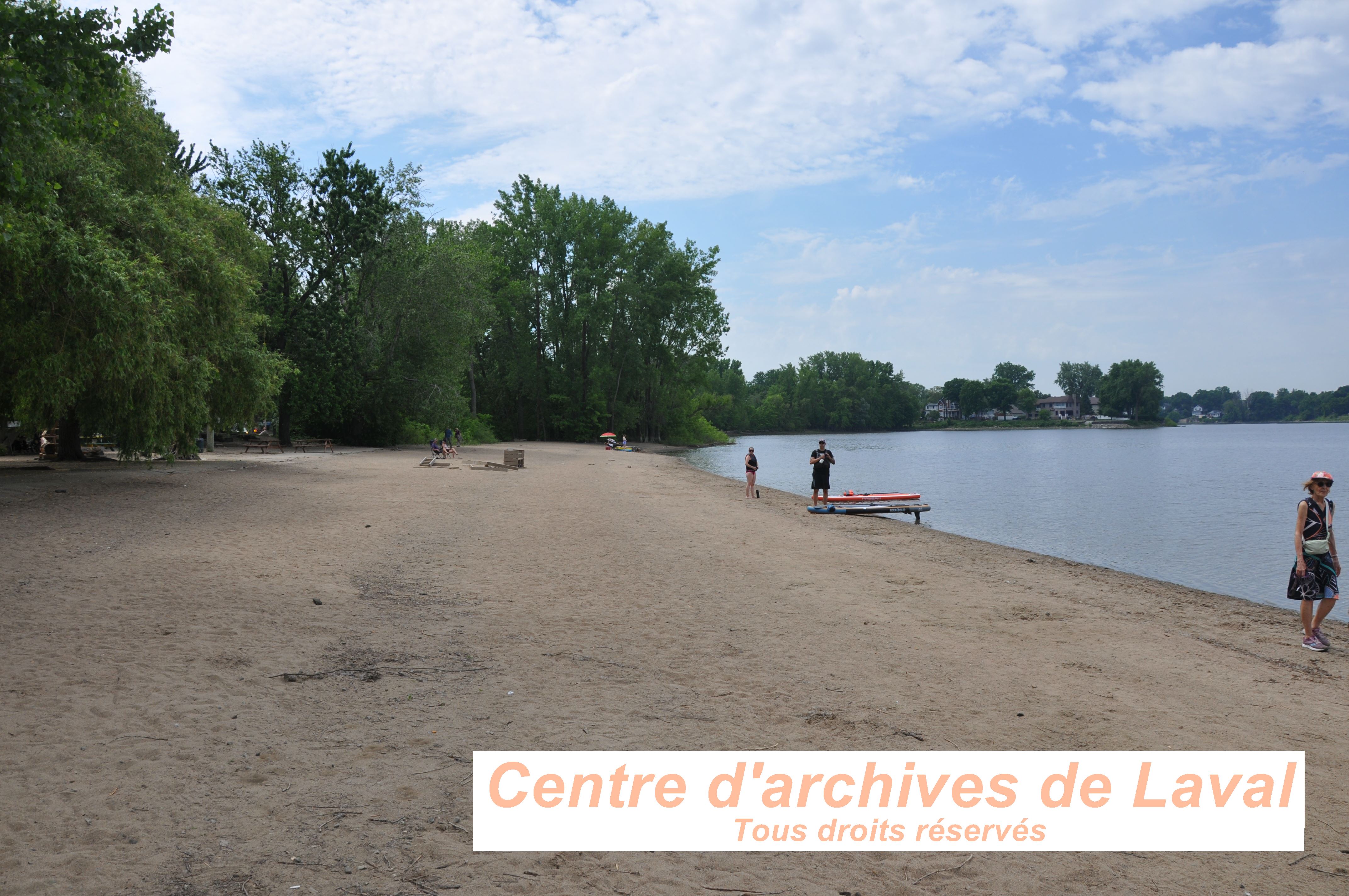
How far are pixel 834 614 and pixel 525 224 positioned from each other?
57.4m

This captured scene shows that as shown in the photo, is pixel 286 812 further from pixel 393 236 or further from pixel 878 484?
pixel 393 236

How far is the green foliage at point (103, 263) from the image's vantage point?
12180mm

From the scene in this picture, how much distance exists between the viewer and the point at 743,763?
16.8 ft

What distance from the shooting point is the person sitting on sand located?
822 centimetres

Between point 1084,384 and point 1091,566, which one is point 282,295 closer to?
point 1091,566

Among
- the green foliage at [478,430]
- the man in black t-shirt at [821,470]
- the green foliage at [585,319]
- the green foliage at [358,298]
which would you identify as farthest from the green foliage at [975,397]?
the man in black t-shirt at [821,470]

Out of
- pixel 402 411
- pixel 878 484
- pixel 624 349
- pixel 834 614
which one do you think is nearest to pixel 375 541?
pixel 834 614

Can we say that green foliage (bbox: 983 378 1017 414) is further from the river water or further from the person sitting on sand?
the person sitting on sand

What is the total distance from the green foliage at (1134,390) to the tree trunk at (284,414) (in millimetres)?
155222

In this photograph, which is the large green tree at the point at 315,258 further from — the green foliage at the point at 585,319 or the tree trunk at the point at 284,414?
the green foliage at the point at 585,319

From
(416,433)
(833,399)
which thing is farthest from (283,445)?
(833,399)

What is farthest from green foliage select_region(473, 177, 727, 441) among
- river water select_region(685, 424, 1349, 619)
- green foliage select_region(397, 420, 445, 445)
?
green foliage select_region(397, 420, 445, 445)

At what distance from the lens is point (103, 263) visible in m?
14.5

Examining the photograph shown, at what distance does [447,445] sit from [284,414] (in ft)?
30.7
